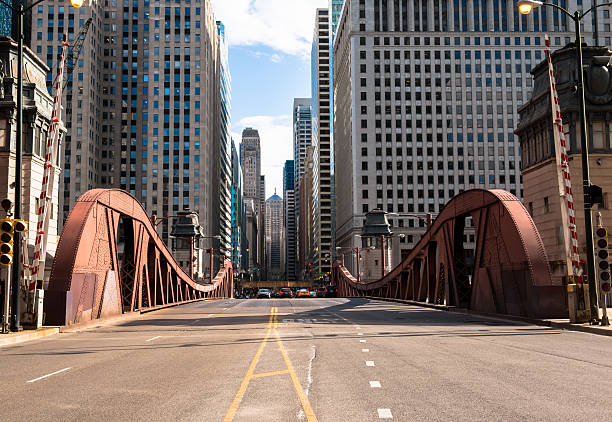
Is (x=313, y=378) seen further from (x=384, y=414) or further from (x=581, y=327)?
(x=581, y=327)

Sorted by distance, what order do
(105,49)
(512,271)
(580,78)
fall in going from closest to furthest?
(580,78) < (512,271) < (105,49)

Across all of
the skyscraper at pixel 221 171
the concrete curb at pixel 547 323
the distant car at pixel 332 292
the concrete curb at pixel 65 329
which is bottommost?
the distant car at pixel 332 292

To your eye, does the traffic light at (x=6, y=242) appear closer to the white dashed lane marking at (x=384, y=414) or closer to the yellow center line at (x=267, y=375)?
the yellow center line at (x=267, y=375)

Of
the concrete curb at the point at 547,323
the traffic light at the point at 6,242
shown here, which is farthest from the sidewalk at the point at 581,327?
the traffic light at the point at 6,242

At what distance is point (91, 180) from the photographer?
13488 cm

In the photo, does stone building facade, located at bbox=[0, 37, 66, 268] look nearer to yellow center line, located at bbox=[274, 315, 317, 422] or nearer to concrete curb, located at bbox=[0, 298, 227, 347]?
concrete curb, located at bbox=[0, 298, 227, 347]

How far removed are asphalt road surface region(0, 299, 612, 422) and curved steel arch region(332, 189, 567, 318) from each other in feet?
18.2

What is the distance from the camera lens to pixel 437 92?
135750 mm

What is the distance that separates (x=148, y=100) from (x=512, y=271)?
124303mm

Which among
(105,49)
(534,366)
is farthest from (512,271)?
(105,49)

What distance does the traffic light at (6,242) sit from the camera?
63.8 feet

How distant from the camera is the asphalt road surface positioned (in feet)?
25.7

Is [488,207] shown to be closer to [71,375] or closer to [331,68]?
[71,375]

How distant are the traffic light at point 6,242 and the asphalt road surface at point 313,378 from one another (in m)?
2.82
